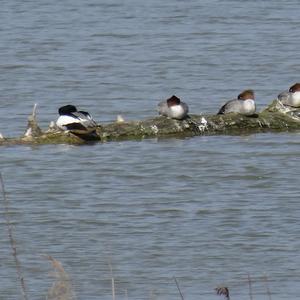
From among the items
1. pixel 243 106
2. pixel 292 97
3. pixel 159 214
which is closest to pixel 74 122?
pixel 243 106

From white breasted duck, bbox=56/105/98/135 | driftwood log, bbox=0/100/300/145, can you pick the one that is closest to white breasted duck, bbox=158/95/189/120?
driftwood log, bbox=0/100/300/145

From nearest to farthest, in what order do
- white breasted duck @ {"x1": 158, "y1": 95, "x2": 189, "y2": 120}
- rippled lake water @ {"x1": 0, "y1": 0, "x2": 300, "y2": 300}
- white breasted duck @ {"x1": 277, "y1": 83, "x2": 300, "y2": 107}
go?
rippled lake water @ {"x1": 0, "y1": 0, "x2": 300, "y2": 300} < white breasted duck @ {"x1": 158, "y1": 95, "x2": 189, "y2": 120} < white breasted duck @ {"x1": 277, "y1": 83, "x2": 300, "y2": 107}

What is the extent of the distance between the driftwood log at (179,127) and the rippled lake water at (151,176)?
0.40 feet

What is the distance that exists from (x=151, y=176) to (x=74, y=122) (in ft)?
4.89

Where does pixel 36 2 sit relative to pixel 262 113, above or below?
above

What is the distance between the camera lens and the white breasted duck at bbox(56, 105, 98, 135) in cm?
1378

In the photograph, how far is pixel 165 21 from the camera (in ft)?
84.1

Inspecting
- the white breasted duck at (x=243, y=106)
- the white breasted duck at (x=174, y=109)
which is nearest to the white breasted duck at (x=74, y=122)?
the white breasted duck at (x=174, y=109)

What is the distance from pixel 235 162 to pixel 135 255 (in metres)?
3.76

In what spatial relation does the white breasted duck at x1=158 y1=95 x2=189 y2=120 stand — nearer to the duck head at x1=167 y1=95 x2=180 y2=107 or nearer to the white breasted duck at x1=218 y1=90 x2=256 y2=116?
the duck head at x1=167 y1=95 x2=180 y2=107

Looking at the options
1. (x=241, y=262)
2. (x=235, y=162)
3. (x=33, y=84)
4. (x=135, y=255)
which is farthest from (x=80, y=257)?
(x=33, y=84)

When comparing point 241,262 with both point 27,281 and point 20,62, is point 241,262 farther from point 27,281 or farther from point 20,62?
point 20,62

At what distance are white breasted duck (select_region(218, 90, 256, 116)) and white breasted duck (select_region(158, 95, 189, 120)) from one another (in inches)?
22.6

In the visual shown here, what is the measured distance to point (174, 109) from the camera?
1390 centimetres
